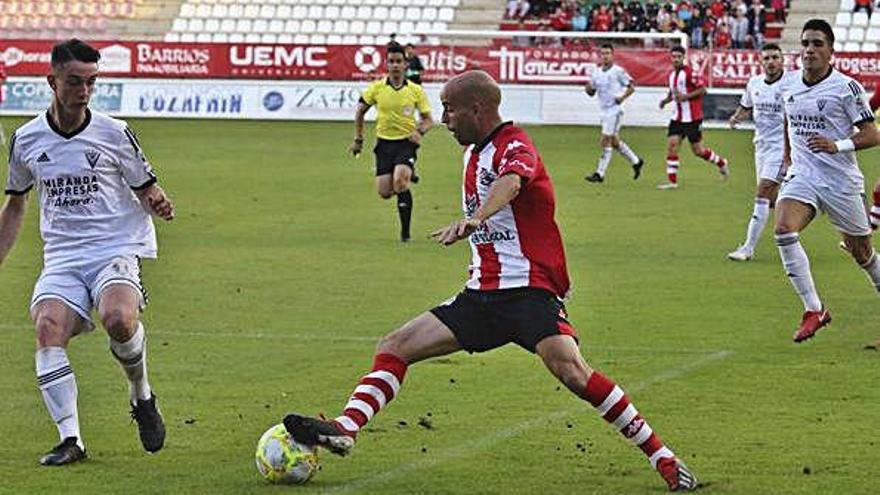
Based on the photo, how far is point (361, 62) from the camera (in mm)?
47250

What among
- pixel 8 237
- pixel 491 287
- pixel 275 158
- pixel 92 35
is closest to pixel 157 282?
pixel 8 237

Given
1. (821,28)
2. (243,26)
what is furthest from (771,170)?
(243,26)

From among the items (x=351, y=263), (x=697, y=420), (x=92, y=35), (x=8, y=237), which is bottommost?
(x=92, y=35)

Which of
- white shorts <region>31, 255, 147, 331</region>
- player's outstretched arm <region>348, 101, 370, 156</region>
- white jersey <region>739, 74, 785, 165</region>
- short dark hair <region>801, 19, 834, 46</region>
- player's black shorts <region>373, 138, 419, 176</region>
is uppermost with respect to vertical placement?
short dark hair <region>801, 19, 834, 46</region>

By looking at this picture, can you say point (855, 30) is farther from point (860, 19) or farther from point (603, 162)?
point (603, 162)

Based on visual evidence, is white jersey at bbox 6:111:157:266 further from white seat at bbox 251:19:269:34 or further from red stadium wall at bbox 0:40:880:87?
white seat at bbox 251:19:269:34

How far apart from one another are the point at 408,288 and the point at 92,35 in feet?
129

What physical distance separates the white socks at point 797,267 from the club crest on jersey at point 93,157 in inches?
251

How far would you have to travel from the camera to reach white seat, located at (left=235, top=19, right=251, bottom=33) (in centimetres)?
5566

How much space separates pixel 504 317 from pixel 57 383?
2.27m

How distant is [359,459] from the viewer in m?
9.70

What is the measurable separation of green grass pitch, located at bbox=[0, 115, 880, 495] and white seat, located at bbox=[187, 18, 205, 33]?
97.4 ft

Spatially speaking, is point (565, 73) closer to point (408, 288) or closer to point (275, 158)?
point (275, 158)

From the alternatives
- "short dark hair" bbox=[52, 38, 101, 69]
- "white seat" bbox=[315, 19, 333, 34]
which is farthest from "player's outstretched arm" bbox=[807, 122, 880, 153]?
"white seat" bbox=[315, 19, 333, 34]
